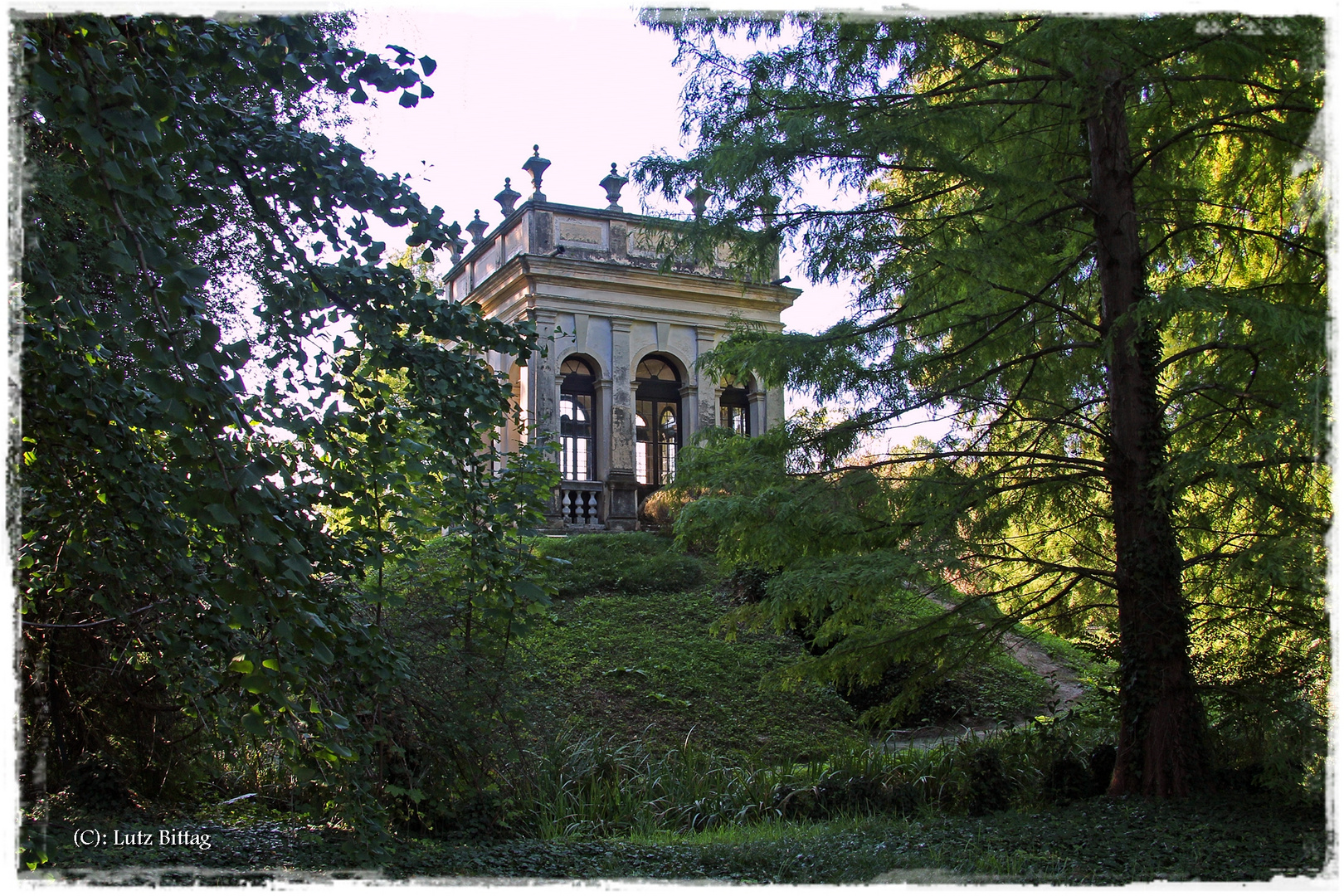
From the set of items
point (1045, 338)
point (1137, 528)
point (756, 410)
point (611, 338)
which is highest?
point (611, 338)

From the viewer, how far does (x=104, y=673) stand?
488 centimetres

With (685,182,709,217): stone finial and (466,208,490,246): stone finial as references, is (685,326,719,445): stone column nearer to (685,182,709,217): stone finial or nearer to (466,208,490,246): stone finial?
(466,208,490,246): stone finial

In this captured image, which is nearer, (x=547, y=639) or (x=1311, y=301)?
(x=1311, y=301)

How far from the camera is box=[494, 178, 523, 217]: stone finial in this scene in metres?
18.8

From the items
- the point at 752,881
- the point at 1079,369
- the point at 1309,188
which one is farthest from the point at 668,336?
the point at 752,881

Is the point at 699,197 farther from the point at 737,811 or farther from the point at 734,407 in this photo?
the point at 734,407

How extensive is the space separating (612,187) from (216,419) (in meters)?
16.0

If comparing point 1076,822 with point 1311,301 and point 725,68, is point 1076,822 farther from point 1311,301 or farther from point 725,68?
point 725,68

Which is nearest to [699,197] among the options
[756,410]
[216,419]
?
[216,419]

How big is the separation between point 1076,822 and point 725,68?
480cm

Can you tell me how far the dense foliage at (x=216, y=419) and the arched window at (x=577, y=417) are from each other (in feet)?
39.8

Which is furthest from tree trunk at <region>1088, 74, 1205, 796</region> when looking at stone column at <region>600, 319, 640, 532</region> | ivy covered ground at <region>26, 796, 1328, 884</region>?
stone column at <region>600, 319, 640, 532</region>

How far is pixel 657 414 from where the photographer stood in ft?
59.0

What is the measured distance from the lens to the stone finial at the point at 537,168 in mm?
16969
